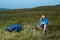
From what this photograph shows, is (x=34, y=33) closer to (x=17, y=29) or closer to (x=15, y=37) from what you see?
(x=15, y=37)

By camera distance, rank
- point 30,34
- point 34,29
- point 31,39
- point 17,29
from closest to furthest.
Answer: point 31,39
point 30,34
point 34,29
point 17,29

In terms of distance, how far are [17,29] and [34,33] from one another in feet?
6.70

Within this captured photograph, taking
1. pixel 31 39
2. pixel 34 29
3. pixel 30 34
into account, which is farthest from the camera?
pixel 34 29

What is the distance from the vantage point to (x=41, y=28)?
13.1 m

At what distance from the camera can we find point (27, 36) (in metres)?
11.7

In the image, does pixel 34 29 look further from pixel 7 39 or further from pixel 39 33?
pixel 7 39

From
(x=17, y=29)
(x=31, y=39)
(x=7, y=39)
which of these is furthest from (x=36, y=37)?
(x=17, y=29)

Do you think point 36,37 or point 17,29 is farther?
point 17,29

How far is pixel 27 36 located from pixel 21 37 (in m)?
0.29

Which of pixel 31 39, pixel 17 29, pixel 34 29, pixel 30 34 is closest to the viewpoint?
pixel 31 39

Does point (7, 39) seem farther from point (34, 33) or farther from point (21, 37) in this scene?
point (34, 33)

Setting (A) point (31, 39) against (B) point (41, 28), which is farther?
(B) point (41, 28)

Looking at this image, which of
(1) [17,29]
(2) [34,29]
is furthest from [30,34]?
(1) [17,29]

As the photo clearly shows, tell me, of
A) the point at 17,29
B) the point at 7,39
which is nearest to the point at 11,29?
the point at 17,29
